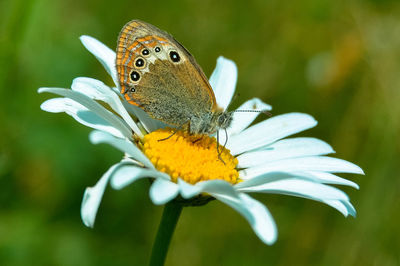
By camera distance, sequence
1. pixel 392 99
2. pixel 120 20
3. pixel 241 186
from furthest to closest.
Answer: pixel 120 20 → pixel 392 99 → pixel 241 186

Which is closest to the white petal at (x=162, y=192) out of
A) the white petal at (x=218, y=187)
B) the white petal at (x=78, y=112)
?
the white petal at (x=218, y=187)

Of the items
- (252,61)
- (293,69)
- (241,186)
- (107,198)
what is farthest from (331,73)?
(241,186)

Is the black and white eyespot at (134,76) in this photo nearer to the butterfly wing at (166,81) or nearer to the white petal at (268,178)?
the butterfly wing at (166,81)

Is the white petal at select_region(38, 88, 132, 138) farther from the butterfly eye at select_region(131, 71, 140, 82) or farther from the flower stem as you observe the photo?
the flower stem

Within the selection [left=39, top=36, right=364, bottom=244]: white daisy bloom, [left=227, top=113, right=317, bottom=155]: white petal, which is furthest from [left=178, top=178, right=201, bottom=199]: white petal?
[left=227, top=113, right=317, bottom=155]: white petal

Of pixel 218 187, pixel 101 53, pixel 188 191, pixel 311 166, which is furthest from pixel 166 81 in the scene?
pixel 188 191

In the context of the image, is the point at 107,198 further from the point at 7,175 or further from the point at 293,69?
the point at 293,69

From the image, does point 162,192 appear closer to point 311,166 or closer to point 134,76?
point 311,166

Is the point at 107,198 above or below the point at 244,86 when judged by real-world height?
below
